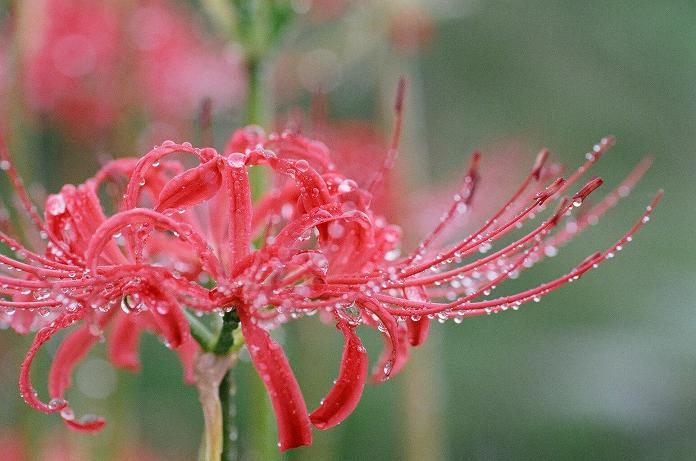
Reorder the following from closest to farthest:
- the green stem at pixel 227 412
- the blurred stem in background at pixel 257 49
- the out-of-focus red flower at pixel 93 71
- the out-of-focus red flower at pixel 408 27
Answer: the green stem at pixel 227 412 → the blurred stem in background at pixel 257 49 → the out-of-focus red flower at pixel 408 27 → the out-of-focus red flower at pixel 93 71

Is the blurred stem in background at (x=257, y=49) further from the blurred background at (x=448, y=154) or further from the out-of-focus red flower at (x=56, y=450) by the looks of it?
the out-of-focus red flower at (x=56, y=450)

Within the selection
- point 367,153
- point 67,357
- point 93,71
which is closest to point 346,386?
point 67,357

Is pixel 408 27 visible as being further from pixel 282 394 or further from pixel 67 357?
pixel 282 394

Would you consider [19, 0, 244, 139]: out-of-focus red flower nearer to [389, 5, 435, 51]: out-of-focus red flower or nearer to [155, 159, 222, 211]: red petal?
[389, 5, 435, 51]: out-of-focus red flower

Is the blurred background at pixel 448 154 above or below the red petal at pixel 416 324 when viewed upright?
above

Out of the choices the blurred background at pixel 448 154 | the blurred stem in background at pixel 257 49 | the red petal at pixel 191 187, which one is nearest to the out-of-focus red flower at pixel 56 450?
the blurred background at pixel 448 154
